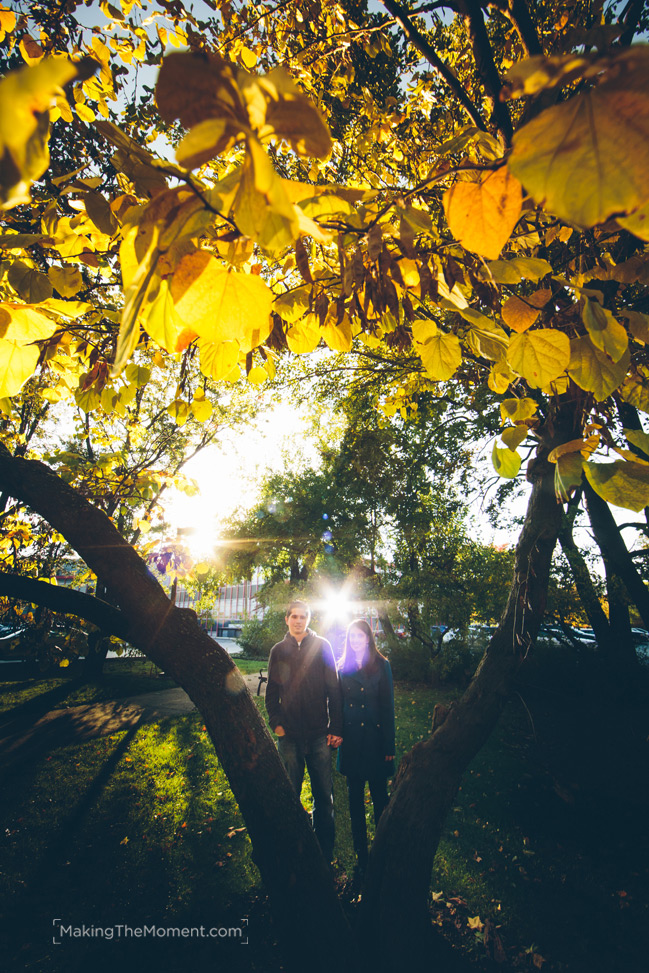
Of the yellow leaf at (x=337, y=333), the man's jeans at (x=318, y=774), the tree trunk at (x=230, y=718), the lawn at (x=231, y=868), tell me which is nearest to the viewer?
the yellow leaf at (x=337, y=333)

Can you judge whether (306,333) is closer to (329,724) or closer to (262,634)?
(329,724)

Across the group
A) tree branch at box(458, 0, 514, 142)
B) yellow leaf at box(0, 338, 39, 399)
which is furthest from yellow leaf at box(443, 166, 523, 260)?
tree branch at box(458, 0, 514, 142)

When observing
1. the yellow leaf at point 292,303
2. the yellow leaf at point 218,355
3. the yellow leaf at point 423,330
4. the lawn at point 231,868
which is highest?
the yellow leaf at point 292,303

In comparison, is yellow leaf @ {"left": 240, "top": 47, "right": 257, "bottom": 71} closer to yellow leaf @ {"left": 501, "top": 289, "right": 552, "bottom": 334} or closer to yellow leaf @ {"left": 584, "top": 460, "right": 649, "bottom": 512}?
yellow leaf @ {"left": 501, "top": 289, "right": 552, "bottom": 334}

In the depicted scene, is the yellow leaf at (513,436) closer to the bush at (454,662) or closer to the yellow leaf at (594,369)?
the yellow leaf at (594,369)

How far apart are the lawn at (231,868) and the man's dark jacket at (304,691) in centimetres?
122

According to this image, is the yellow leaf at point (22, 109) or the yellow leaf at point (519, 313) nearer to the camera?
the yellow leaf at point (22, 109)

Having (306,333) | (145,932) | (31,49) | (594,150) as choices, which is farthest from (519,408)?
(145,932)

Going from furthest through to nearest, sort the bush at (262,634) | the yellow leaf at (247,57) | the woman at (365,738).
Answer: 1. the bush at (262,634)
2. the woman at (365,738)
3. the yellow leaf at (247,57)

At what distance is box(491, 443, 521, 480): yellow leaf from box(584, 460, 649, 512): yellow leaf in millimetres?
265

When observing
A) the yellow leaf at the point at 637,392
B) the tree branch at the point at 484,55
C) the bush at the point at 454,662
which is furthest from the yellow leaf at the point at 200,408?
the bush at the point at 454,662

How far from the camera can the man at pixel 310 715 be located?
369 cm

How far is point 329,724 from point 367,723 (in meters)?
0.38

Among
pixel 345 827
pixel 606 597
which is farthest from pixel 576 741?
pixel 345 827
